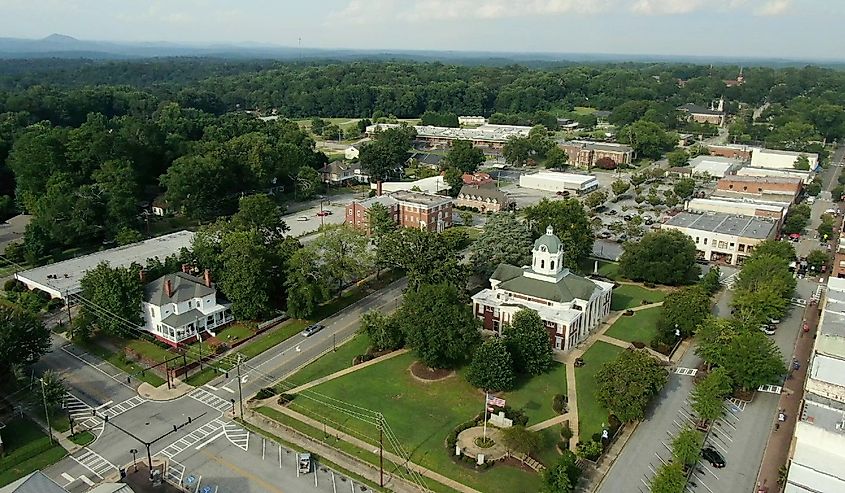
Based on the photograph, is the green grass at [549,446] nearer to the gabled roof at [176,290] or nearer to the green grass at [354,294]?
the green grass at [354,294]

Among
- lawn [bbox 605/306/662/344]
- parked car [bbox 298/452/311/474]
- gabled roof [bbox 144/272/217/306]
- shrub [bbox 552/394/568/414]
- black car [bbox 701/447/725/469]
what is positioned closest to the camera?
parked car [bbox 298/452/311/474]

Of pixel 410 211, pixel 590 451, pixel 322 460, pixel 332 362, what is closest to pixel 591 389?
pixel 590 451

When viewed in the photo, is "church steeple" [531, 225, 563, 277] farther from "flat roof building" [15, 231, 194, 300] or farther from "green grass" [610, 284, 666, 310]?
"flat roof building" [15, 231, 194, 300]

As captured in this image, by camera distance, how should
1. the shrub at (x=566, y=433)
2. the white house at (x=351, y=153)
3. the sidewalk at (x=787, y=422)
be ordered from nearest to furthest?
the sidewalk at (x=787, y=422)
the shrub at (x=566, y=433)
the white house at (x=351, y=153)

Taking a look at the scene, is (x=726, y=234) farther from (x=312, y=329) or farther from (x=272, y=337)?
(x=272, y=337)

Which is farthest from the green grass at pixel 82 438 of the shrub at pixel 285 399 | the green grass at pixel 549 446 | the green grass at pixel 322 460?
the green grass at pixel 549 446

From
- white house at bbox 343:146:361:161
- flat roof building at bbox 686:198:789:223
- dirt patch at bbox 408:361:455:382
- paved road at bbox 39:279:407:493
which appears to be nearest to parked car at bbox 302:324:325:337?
paved road at bbox 39:279:407:493
